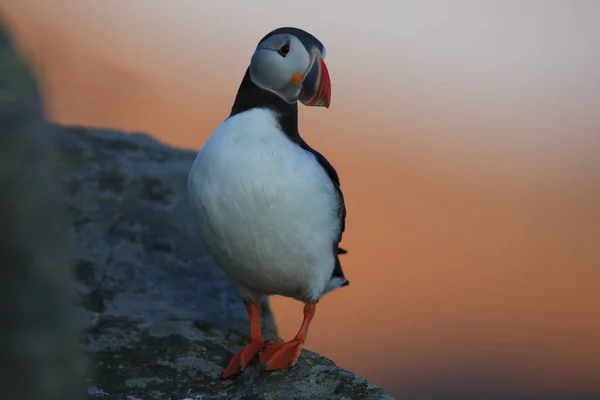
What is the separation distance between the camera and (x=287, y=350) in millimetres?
3896

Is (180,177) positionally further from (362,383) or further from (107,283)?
(362,383)

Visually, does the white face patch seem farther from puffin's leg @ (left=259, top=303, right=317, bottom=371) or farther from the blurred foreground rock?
the blurred foreground rock

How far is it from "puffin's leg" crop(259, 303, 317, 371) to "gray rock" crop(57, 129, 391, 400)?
0.20 ft

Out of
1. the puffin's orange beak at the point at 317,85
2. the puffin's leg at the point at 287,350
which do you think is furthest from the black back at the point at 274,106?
the puffin's leg at the point at 287,350

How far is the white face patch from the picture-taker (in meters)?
3.62

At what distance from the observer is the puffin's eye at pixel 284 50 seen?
3.62m

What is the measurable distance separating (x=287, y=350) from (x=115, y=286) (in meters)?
1.89

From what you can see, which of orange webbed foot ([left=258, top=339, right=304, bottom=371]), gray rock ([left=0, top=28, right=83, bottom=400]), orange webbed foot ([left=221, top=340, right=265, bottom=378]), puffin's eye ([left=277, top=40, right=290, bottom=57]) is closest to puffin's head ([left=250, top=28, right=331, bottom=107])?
puffin's eye ([left=277, top=40, right=290, bottom=57])

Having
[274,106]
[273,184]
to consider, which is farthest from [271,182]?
[274,106]

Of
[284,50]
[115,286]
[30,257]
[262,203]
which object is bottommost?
[115,286]

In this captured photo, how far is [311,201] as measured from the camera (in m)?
3.59

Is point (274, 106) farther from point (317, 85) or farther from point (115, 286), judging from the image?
point (115, 286)

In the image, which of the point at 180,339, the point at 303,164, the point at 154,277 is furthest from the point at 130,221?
the point at 303,164

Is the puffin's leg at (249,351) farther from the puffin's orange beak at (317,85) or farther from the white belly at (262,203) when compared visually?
the puffin's orange beak at (317,85)
